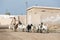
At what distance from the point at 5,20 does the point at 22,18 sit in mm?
1936

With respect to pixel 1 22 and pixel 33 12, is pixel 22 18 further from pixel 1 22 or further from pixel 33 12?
pixel 33 12

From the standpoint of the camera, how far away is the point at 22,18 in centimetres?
1906

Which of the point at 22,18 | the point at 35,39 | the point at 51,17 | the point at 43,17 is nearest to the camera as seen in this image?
the point at 35,39

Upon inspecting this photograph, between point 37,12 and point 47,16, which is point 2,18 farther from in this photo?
point 47,16

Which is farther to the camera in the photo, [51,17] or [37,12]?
[37,12]

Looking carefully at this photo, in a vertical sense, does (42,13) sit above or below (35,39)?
above

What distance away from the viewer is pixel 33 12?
15.7 m

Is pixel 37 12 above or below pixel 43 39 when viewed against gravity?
above

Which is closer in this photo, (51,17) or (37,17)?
(51,17)

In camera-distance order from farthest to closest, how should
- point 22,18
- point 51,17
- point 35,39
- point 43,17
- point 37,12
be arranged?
point 22,18 < point 37,12 < point 43,17 < point 51,17 < point 35,39

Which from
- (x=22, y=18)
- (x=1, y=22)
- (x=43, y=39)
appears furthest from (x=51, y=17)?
(x=43, y=39)

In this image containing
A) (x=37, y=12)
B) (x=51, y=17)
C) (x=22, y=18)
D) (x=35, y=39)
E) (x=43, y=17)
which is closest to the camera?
(x=35, y=39)

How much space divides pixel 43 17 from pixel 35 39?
34.8 feet

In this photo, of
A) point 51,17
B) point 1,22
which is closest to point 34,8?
point 51,17
